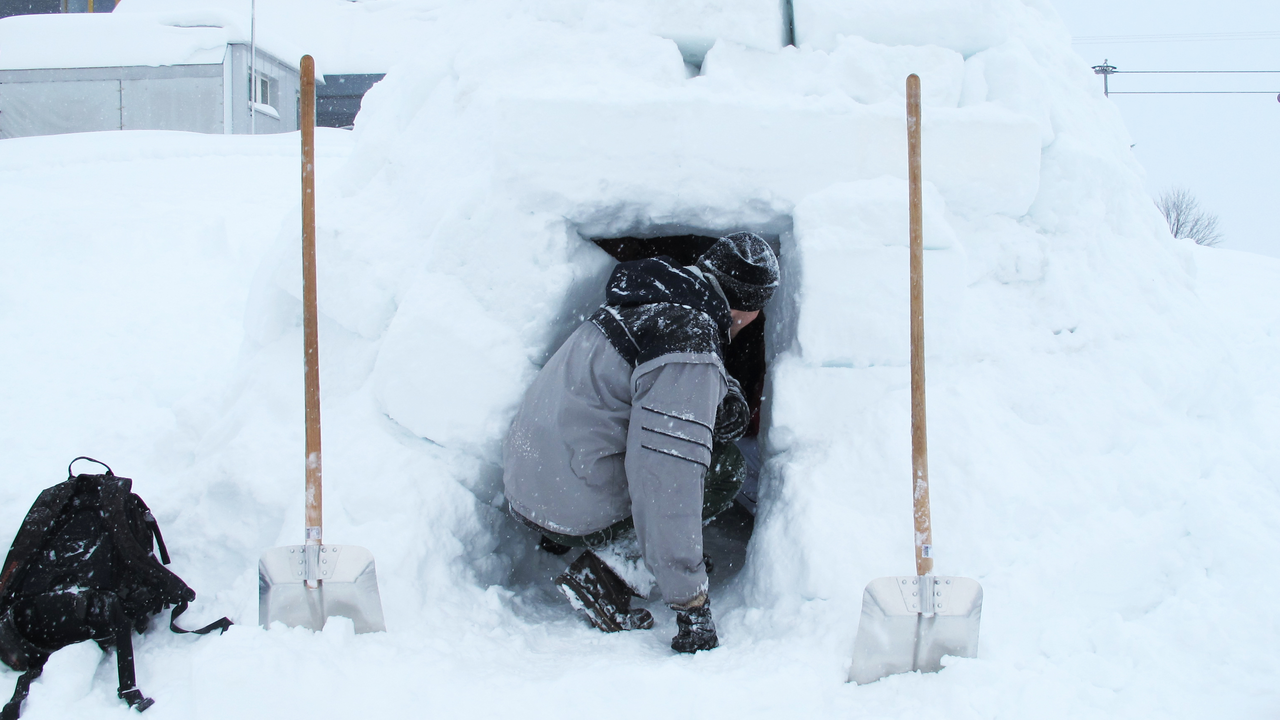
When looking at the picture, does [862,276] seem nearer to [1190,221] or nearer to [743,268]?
[743,268]

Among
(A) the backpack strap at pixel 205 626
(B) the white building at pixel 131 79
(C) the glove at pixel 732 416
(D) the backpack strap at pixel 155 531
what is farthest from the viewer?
(B) the white building at pixel 131 79

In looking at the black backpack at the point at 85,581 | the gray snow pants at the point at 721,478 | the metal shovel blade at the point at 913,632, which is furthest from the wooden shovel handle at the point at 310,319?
the metal shovel blade at the point at 913,632

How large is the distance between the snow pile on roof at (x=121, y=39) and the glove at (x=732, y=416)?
1330 cm

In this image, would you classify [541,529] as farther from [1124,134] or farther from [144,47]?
[144,47]

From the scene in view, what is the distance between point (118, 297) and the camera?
4.30m

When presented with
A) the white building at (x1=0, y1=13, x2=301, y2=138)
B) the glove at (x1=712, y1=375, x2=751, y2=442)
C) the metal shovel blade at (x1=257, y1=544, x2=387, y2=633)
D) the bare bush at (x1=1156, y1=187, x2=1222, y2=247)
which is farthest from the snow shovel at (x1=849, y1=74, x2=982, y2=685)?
the bare bush at (x1=1156, y1=187, x2=1222, y2=247)

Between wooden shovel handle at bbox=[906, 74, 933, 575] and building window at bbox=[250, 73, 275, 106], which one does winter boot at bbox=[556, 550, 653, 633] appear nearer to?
wooden shovel handle at bbox=[906, 74, 933, 575]

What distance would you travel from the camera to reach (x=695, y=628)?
74.5 inches

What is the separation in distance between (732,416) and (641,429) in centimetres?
44

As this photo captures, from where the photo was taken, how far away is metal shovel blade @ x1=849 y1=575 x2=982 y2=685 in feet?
5.42

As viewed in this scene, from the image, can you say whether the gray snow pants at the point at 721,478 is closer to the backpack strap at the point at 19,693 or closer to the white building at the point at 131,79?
the backpack strap at the point at 19,693

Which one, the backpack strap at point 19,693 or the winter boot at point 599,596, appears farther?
the winter boot at point 599,596

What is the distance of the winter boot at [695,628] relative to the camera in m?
1.88

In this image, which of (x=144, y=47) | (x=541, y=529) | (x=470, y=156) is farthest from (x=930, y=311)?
(x=144, y=47)
